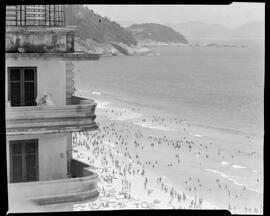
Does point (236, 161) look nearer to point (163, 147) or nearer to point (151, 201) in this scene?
point (163, 147)

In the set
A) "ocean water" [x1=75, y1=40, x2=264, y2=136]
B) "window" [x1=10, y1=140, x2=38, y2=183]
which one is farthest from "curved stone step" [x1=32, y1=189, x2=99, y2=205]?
"ocean water" [x1=75, y1=40, x2=264, y2=136]

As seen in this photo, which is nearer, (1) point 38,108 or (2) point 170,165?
(1) point 38,108

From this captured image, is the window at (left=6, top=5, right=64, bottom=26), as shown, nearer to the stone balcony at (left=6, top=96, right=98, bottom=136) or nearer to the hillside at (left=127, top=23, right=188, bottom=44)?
the stone balcony at (left=6, top=96, right=98, bottom=136)

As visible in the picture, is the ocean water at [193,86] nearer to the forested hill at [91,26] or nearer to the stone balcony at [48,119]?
the forested hill at [91,26]

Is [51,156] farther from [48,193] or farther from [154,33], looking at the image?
[154,33]

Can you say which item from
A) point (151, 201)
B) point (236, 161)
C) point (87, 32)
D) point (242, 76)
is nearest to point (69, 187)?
point (151, 201)

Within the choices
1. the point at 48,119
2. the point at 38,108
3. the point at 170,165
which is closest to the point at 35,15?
the point at 38,108

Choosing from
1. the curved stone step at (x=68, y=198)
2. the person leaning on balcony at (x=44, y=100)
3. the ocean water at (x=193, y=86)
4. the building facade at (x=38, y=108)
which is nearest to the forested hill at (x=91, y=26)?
the ocean water at (x=193, y=86)
